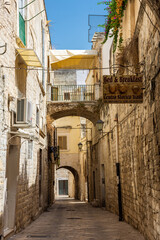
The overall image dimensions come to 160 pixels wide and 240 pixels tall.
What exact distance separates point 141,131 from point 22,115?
2987 mm

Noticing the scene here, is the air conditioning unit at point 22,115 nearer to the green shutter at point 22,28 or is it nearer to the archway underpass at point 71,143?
the green shutter at point 22,28

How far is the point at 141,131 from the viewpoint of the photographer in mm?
7691

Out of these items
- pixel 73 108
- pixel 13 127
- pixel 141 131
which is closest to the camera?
pixel 141 131

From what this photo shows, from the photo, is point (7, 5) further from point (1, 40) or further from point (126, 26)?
point (126, 26)

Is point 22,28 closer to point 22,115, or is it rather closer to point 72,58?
point 22,115

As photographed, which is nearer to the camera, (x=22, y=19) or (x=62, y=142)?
(x=22, y=19)

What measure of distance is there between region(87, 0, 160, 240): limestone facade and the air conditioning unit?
2.81 meters

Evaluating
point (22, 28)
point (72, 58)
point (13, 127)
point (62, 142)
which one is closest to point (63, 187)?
point (62, 142)

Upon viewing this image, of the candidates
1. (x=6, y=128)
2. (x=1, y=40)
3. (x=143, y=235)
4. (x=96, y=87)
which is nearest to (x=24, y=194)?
(x=6, y=128)

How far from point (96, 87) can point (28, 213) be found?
10.4m

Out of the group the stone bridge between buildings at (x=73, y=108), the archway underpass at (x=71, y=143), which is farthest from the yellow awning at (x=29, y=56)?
the archway underpass at (x=71, y=143)

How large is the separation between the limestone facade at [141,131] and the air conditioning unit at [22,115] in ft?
9.21

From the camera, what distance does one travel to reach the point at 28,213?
34.3 feet

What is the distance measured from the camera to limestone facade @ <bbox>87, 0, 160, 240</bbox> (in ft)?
19.8
